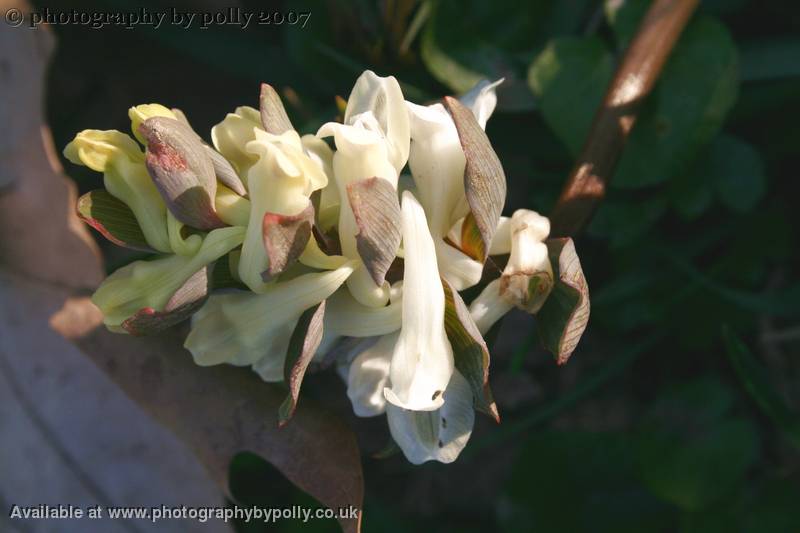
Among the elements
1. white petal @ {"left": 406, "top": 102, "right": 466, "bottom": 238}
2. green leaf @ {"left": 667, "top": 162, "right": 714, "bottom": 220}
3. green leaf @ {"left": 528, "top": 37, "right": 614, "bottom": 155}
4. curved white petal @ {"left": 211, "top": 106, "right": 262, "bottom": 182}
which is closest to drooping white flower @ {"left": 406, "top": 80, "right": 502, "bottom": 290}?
white petal @ {"left": 406, "top": 102, "right": 466, "bottom": 238}

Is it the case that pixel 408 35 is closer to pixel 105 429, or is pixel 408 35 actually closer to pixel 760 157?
pixel 760 157

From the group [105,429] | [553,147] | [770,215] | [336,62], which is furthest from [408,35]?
[105,429]

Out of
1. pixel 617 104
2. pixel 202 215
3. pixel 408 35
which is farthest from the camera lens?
pixel 408 35

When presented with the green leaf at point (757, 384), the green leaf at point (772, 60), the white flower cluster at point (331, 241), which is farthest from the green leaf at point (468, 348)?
the green leaf at point (772, 60)

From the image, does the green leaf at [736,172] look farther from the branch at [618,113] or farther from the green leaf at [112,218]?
the green leaf at [112,218]

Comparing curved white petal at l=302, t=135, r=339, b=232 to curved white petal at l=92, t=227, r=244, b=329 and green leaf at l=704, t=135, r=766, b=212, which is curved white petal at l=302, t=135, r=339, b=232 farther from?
green leaf at l=704, t=135, r=766, b=212

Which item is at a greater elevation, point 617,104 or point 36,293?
point 617,104
